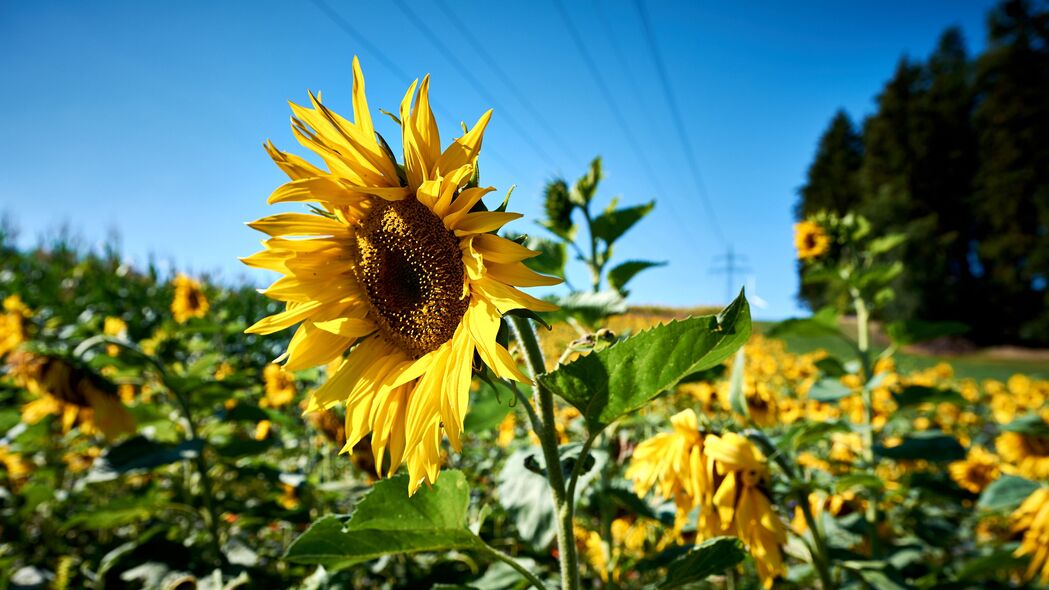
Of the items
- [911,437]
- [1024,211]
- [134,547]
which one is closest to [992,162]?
[1024,211]

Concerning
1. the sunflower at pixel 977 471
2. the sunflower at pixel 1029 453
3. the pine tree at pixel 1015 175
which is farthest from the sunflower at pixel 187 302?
the pine tree at pixel 1015 175

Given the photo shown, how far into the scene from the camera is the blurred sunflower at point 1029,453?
2.72 m

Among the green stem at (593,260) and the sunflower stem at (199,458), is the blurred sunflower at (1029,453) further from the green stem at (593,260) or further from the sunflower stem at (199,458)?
the sunflower stem at (199,458)

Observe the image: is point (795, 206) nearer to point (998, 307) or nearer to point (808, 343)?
point (998, 307)

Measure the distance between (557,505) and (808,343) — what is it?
2112 centimetres

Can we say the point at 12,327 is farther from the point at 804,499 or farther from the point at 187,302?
the point at 804,499

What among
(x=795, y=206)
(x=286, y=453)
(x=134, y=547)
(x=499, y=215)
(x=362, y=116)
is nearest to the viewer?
(x=499, y=215)

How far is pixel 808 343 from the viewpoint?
19625 millimetres

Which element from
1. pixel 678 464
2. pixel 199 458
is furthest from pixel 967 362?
pixel 199 458

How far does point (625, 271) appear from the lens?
62.1 inches

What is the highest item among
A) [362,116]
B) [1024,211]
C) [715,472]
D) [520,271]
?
[1024,211]

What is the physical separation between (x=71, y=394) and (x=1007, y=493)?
2.96 metres

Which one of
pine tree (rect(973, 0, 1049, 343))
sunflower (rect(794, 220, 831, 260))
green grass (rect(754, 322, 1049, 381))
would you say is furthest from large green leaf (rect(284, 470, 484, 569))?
pine tree (rect(973, 0, 1049, 343))

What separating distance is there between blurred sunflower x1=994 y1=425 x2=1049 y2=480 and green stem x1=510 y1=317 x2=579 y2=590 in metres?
2.93
